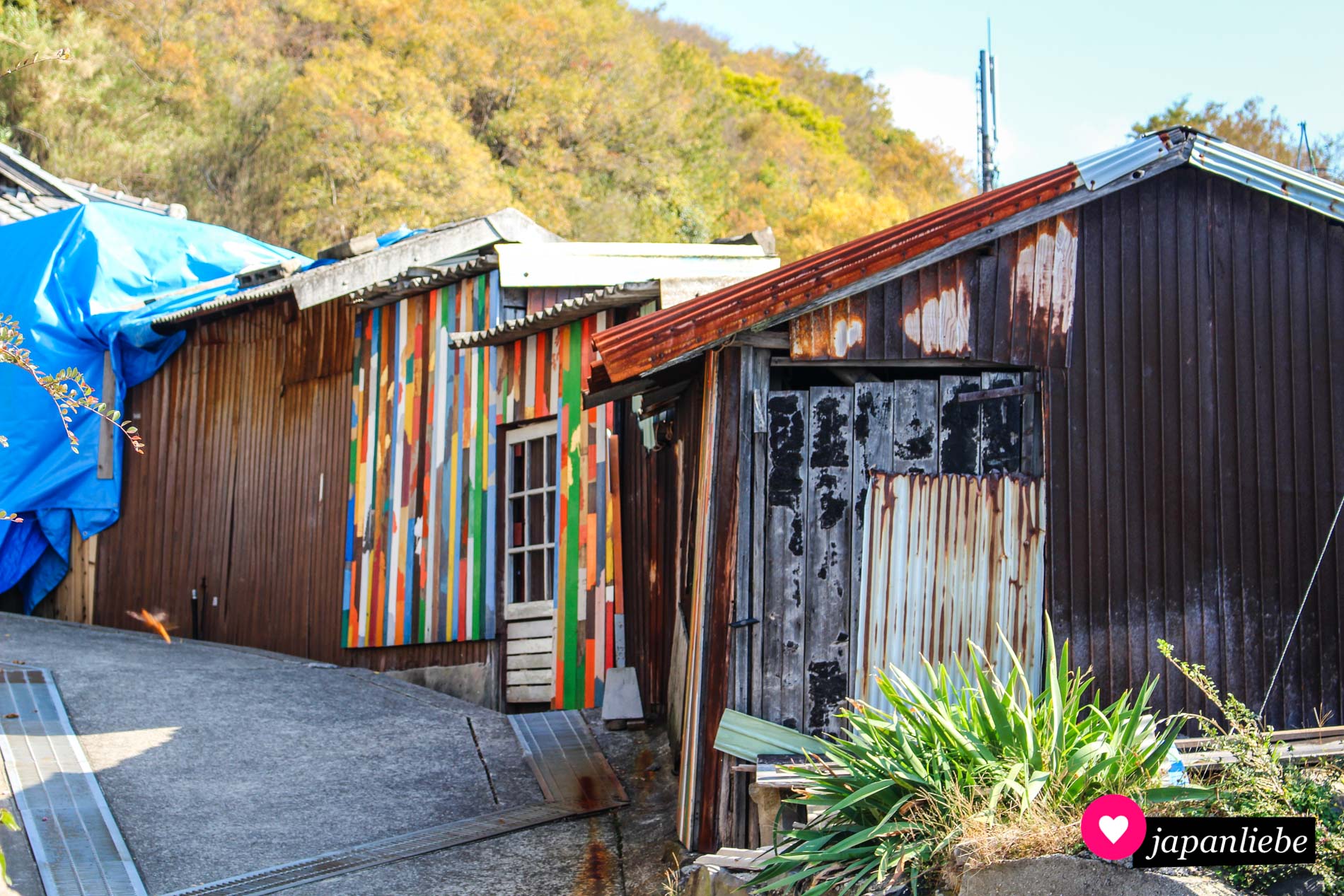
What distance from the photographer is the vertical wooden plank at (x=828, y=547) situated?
6453 millimetres

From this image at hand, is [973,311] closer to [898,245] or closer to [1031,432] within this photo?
[898,245]

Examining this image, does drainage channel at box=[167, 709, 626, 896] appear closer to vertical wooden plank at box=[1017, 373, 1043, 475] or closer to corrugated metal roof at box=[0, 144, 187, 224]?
vertical wooden plank at box=[1017, 373, 1043, 475]

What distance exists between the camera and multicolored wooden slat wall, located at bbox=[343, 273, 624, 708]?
1012cm

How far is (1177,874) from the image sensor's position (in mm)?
3941

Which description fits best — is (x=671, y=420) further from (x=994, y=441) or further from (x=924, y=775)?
(x=924, y=775)

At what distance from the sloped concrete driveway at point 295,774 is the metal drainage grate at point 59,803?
97 mm

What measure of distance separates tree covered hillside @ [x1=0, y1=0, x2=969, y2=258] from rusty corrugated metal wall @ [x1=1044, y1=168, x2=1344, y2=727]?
58.4 feet

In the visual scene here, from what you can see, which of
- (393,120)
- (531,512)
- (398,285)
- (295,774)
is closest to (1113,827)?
(295,774)

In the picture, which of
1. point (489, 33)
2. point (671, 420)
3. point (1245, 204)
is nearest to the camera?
point (1245, 204)

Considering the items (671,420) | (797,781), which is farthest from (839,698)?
(671,420)

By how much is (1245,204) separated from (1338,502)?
170 cm

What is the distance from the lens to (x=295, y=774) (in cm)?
822

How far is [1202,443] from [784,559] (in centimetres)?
237

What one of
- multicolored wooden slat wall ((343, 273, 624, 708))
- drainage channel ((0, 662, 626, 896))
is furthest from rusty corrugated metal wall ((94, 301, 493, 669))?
drainage channel ((0, 662, 626, 896))
